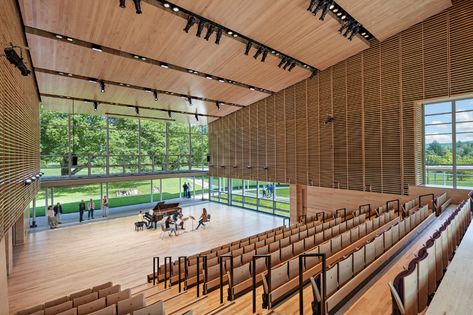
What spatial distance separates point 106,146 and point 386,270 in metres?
14.6

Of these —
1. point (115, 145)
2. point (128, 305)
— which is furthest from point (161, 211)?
point (128, 305)

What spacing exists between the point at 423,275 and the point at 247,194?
1414cm

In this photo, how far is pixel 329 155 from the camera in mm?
11156

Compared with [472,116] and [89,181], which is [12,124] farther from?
[472,116]

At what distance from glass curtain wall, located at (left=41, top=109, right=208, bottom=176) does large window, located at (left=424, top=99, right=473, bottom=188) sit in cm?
1351

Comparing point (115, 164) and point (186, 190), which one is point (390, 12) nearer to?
point (115, 164)

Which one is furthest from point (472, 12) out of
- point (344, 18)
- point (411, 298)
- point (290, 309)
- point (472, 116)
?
point (290, 309)

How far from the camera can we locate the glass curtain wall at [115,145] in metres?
13.1

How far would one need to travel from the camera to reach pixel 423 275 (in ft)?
8.80

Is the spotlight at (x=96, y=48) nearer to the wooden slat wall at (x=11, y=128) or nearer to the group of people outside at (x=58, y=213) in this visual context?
the wooden slat wall at (x=11, y=128)

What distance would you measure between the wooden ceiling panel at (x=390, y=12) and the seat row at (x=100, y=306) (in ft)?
26.7

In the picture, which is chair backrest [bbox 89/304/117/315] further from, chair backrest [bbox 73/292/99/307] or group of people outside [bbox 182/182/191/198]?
group of people outside [bbox 182/182/191/198]

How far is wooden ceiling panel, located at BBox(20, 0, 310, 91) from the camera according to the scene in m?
5.74

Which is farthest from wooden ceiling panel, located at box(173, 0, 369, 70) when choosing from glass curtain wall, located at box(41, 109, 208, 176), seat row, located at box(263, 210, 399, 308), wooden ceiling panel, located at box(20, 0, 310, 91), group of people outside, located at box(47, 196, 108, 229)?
group of people outside, located at box(47, 196, 108, 229)
